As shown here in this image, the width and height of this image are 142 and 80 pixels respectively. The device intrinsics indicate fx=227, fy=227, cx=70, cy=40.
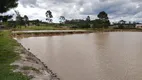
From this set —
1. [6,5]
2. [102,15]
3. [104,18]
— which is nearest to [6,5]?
[6,5]

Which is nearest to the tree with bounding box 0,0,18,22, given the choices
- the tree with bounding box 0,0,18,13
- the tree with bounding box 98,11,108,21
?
the tree with bounding box 0,0,18,13

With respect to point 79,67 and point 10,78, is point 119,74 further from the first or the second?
point 10,78

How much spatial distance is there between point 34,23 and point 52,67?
5624 inches

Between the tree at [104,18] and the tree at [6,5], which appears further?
the tree at [104,18]

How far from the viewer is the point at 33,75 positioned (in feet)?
45.1

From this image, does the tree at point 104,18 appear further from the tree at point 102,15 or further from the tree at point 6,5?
the tree at point 6,5

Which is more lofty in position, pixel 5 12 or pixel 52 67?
pixel 5 12

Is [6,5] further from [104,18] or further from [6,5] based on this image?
[104,18]

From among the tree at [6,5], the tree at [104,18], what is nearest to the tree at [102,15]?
the tree at [104,18]

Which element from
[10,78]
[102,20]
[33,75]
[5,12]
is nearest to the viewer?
[10,78]

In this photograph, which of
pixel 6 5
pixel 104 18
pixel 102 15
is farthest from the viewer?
pixel 104 18

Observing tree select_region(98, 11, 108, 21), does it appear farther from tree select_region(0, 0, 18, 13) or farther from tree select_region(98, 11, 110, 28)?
tree select_region(0, 0, 18, 13)

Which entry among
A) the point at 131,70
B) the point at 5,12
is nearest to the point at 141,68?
the point at 131,70

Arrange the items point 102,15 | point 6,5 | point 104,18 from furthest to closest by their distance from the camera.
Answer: point 104,18
point 102,15
point 6,5
